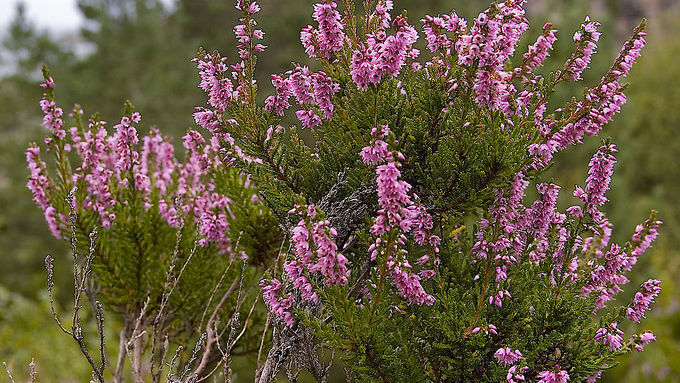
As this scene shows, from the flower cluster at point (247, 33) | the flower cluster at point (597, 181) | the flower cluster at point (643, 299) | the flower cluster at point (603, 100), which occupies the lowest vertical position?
the flower cluster at point (643, 299)

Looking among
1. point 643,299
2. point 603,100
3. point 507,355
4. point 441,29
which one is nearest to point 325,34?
point 441,29

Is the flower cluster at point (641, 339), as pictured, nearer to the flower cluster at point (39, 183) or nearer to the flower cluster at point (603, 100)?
the flower cluster at point (603, 100)

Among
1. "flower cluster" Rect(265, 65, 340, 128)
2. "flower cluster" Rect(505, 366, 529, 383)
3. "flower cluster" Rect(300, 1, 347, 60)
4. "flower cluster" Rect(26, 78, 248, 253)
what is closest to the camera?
"flower cluster" Rect(505, 366, 529, 383)

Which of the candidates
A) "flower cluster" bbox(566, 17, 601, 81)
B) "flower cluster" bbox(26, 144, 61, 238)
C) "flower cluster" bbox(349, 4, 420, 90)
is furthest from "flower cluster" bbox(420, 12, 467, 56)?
"flower cluster" bbox(26, 144, 61, 238)

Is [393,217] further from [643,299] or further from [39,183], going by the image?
[39,183]

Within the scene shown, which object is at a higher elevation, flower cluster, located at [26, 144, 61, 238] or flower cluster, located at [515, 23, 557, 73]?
flower cluster, located at [26, 144, 61, 238]

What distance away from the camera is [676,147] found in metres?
20.6

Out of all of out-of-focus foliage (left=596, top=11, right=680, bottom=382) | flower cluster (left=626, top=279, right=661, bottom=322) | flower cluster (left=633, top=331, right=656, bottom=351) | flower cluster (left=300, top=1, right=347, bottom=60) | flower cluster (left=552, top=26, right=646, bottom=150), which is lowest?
flower cluster (left=633, top=331, right=656, bottom=351)

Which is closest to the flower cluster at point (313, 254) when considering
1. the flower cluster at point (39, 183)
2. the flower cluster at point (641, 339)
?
the flower cluster at point (641, 339)

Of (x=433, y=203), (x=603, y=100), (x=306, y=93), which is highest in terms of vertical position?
(x=306, y=93)

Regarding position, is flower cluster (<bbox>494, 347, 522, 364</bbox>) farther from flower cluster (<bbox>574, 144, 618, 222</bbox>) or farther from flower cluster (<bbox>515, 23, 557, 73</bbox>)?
flower cluster (<bbox>515, 23, 557, 73</bbox>)

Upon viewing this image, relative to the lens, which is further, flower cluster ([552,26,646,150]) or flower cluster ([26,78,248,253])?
flower cluster ([26,78,248,253])

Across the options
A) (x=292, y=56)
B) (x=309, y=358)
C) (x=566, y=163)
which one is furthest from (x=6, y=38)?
(x=309, y=358)

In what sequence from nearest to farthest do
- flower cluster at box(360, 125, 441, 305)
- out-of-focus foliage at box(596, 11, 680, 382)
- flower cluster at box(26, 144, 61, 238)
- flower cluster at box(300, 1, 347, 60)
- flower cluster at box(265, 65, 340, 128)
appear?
1. flower cluster at box(360, 125, 441, 305)
2. flower cluster at box(300, 1, 347, 60)
3. flower cluster at box(265, 65, 340, 128)
4. flower cluster at box(26, 144, 61, 238)
5. out-of-focus foliage at box(596, 11, 680, 382)
